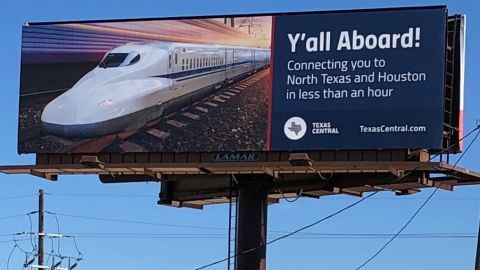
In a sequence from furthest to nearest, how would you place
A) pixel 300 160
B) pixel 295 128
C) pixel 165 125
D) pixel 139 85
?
1. pixel 139 85
2. pixel 165 125
3. pixel 295 128
4. pixel 300 160

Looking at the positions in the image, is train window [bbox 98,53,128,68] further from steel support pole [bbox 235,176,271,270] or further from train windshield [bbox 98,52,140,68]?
steel support pole [bbox 235,176,271,270]

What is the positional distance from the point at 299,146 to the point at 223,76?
2.94 meters

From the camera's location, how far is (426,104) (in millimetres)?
29016

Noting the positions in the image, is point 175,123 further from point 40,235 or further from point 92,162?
point 40,235

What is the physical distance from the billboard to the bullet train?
3 cm

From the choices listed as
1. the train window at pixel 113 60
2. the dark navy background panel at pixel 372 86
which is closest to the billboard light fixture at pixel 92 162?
the train window at pixel 113 60

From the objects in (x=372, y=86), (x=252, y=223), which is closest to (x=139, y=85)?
(x=252, y=223)

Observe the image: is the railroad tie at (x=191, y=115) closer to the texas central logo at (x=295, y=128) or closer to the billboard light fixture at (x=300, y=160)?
the texas central logo at (x=295, y=128)

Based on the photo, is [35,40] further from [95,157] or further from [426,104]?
[426,104]

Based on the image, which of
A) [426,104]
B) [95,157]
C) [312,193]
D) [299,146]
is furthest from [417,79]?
[95,157]

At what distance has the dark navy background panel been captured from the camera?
29.0 meters

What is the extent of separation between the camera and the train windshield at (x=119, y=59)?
32.3 m

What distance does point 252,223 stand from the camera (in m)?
32.0

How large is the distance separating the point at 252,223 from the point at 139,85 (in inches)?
180
